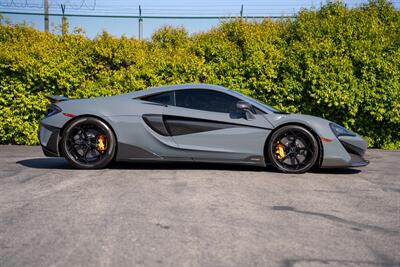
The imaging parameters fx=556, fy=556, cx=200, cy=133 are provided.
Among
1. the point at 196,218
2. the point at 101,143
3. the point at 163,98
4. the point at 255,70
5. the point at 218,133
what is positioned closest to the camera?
the point at 196,218

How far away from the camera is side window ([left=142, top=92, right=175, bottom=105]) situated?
296 inches

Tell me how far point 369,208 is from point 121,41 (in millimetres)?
7593

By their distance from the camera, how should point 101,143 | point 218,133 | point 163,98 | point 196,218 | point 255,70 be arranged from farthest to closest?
point 255,70 < point 163,98 < point 101,143 < point 218,133 < point 196,218

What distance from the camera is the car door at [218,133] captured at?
23.9 ft

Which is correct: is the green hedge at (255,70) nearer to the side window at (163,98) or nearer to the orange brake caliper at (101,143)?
the side window at (163,98)

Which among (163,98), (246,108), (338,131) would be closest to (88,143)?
(163,98)

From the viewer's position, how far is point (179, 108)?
24.4ft

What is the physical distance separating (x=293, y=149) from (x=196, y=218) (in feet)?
9.89

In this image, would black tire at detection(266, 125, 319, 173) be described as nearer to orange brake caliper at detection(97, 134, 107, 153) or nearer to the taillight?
orange brake caliper at detection(97, 134, 107, 153)

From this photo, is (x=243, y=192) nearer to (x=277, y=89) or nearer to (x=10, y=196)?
(x=10, y=196)

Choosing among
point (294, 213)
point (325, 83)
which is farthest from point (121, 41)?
point (294, 213)

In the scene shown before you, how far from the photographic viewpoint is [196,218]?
4.64 meters

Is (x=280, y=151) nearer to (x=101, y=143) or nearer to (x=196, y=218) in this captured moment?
(x=101, y=143)

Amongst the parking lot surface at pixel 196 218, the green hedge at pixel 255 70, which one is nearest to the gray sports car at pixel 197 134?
the parking lot surface at pixel 196 218
